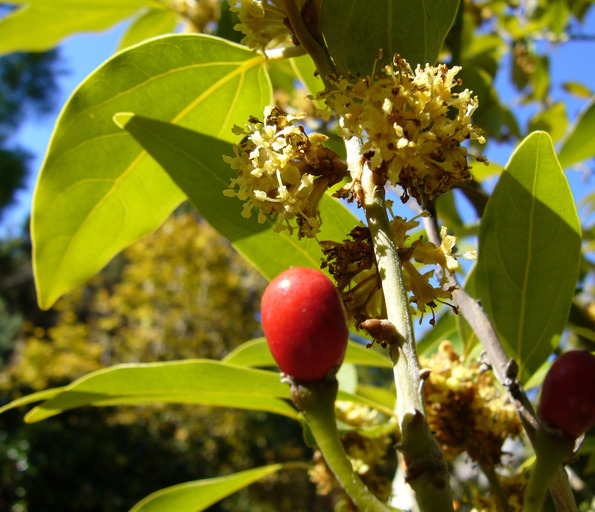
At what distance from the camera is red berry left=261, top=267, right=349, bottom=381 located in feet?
1.69

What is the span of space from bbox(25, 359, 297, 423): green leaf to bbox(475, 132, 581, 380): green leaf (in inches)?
19.4

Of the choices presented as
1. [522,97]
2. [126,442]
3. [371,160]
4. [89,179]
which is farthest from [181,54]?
[126,442]

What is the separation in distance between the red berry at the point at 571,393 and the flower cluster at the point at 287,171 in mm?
336

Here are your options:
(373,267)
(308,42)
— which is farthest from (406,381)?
(308,42)

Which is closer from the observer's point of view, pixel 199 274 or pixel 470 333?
pixel 470 333

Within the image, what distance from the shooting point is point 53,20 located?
68.7 inches

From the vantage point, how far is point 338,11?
749 millimetres

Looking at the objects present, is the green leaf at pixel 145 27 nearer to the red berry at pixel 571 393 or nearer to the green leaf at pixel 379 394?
the green leaf at pixel 379 394

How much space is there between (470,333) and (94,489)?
23.8 ft

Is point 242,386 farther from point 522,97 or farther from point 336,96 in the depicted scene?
point 522,97

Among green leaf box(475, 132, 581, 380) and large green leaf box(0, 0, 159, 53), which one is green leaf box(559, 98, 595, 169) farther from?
large green leaf box(0, 0, 159, 53)

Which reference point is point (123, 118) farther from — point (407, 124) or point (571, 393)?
point (571, 393)

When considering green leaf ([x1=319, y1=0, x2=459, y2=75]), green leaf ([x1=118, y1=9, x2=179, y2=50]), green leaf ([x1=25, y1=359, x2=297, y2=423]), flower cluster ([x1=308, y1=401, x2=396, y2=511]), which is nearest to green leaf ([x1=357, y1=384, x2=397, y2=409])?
flower cluster ([x1=308, y1=401, x2=396, y2=511])

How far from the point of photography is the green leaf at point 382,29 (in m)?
0.75
